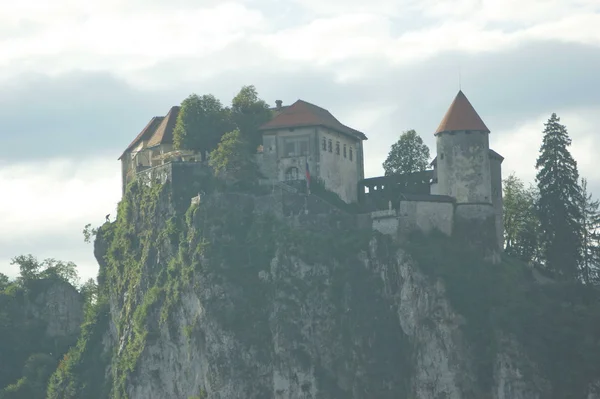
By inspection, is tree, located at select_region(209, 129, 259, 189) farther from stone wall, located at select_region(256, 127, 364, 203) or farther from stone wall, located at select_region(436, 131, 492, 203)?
stone wall, located at select_region(436, 131, 492, 203)

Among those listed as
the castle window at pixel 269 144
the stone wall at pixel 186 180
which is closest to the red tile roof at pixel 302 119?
the castle window at pixel 269 144

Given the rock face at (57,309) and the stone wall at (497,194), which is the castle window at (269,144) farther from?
the rock face at (57,309)

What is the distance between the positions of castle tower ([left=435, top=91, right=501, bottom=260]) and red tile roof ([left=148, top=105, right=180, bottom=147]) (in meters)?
23.7

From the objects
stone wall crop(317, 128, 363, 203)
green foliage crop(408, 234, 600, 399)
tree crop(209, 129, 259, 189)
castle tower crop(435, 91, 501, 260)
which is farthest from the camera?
stone wall crop(317, 128, 363, 203)

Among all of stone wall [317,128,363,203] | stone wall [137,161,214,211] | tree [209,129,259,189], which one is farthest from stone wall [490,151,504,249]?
stone wall [137,161,214,211]

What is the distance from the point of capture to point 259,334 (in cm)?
11662

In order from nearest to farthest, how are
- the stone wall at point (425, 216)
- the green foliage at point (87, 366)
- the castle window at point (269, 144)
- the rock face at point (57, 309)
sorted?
1. the stone wall at point (425, 216)
2. the castle window at point (269, 144)
3. the green foliage at point (87, 366)
4. the rock face at point (57, 309)

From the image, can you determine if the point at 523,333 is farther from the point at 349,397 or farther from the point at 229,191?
the point at 229,191

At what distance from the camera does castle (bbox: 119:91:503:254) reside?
120 m

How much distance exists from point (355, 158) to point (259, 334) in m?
20.9

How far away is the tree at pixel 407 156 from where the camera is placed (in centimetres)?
13038

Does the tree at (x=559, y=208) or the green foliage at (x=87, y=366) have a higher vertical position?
the tree at (x=559, y=208)

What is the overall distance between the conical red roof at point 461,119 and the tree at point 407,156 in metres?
7.70

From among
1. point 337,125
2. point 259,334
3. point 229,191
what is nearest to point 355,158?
point 337,125
